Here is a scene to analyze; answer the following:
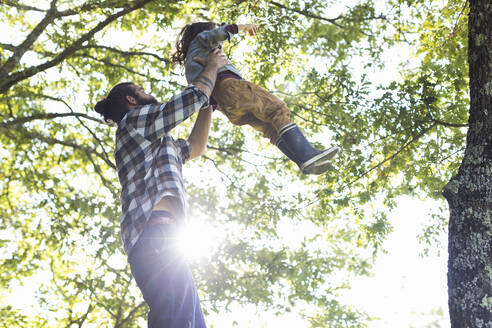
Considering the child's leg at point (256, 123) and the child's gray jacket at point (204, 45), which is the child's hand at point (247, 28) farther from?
the child's leg at point (256, 123)

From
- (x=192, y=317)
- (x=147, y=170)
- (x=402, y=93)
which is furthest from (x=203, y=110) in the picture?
(x=402, y=93)

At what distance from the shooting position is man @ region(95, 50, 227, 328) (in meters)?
2.07

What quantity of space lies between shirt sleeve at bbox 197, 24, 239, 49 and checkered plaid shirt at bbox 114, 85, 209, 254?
75cm

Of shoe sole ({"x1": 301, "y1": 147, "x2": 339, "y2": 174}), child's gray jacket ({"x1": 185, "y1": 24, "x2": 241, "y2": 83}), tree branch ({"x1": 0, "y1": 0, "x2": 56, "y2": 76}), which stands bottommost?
shoe sole ({"x1": 301, "y1": 147, "x2": 339, "y2": 174})

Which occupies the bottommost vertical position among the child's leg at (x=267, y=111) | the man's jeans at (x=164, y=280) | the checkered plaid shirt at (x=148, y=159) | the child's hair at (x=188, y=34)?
the man's jeans at (x=164, y=280)

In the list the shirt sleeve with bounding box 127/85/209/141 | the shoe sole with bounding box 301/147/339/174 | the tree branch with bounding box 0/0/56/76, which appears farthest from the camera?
the tree branch with bounding box 0/0/56/76

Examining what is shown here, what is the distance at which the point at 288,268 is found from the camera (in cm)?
825

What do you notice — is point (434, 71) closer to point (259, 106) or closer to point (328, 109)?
point (328, 109)

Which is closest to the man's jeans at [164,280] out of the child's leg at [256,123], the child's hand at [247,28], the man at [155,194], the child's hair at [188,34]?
the man at [155,194]

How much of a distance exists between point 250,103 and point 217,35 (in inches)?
21.7

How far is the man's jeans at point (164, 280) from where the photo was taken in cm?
202

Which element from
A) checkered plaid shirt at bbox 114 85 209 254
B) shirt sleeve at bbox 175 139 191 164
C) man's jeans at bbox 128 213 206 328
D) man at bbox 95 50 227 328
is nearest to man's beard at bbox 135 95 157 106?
man at bbox 95 50 227 328

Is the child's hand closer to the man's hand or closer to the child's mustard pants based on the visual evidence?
the man's hand

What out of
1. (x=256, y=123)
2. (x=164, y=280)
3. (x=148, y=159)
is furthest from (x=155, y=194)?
(x=256, y=123)
